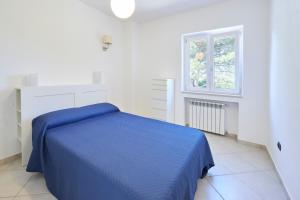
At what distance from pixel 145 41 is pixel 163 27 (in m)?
0.54

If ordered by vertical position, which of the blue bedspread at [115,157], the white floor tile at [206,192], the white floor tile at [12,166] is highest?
the blue bedspread at [115,157]

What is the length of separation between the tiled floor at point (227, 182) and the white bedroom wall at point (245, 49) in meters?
0.62

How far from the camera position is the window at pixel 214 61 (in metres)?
3.26

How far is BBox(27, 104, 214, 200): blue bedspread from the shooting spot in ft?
4.03

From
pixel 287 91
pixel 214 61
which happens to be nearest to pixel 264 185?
pixel 287 91

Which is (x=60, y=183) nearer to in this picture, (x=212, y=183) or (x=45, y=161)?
(x=45, y=161)

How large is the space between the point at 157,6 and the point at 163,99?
5.79 feet

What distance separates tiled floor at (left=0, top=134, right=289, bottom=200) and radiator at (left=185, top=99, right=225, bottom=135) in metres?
0.79

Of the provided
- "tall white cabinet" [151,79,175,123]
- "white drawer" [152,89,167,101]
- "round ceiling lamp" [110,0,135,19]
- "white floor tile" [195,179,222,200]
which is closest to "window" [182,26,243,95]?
"tall white cabinet" [151,79,175,123]

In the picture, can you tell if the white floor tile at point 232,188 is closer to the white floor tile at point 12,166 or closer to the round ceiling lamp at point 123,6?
the round ceiling lamp at point 123,6

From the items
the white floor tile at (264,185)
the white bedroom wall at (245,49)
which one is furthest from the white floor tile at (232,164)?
the white bedroom wall at (245,49)

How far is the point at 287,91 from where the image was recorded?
1812mm

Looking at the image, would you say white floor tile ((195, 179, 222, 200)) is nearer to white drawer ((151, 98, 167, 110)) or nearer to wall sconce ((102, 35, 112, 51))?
white drawer ((151, 98, 167, 110))

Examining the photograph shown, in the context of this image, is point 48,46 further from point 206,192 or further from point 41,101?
point 206,192
